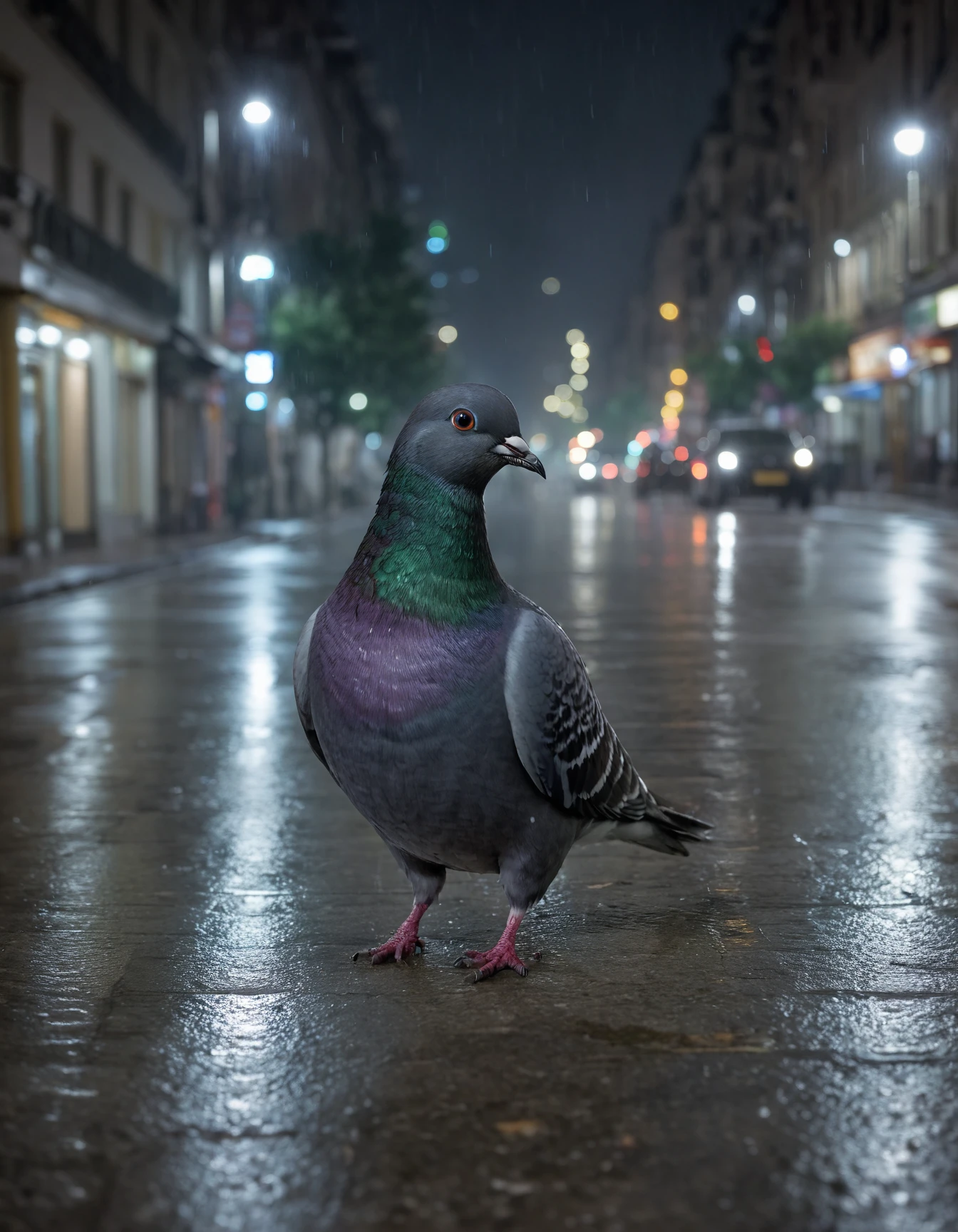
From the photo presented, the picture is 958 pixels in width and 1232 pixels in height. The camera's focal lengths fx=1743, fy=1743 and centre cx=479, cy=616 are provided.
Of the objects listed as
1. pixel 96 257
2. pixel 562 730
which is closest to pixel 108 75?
pixel 96 257

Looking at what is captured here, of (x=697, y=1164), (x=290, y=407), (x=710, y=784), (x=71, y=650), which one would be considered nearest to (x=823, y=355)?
(x=290, y=407)

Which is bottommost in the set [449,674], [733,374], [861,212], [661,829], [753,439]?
[661,829]

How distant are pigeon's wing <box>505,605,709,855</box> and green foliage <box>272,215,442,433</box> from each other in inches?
1825

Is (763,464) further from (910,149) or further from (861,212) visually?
(861,212)

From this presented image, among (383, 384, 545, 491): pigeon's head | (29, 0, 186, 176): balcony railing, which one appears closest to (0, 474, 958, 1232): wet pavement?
(383, 384, 545, 491): pigeon's head

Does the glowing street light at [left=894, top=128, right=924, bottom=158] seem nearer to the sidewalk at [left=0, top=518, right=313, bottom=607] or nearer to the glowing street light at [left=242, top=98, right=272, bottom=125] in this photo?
the glowing street light at [left=242, top=98, right=272, bottom=125]

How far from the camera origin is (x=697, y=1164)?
279cm

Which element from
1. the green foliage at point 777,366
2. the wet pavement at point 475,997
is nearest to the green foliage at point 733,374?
the green foliage at point 777,366

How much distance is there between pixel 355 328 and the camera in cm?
5675

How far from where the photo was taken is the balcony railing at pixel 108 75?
27.6 meters

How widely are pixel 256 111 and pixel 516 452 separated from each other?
33.9 meters

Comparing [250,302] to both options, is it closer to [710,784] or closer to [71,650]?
[71,650]

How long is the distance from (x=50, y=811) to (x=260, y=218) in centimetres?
4381

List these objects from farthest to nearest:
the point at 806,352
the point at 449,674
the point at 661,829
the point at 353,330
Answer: the point at 806,352 → the point at 353,330 → the point at 661,829 → the point at 449,674
